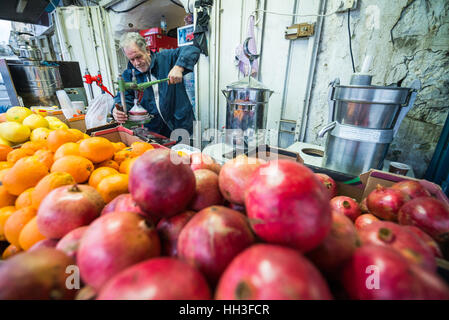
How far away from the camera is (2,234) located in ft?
2.70

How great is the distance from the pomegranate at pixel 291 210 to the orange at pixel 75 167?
867 mm

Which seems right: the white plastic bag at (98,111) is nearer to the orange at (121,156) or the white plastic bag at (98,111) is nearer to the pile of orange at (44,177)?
the pile of orange at (44,177)

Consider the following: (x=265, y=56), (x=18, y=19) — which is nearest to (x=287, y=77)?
(x=265, y=56)

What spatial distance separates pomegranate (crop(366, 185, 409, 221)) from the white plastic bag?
8.25ft

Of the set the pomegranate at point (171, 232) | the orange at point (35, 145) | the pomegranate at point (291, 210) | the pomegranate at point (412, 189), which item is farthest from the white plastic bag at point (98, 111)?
the pomegranate at point (412, 189)

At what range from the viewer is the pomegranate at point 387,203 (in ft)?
2.52

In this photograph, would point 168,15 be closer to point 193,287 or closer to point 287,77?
point 287,77

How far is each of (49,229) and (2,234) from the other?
1.53 feet

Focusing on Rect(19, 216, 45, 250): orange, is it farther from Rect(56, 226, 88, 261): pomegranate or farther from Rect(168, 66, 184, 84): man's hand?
Rect(168, 66, 184, 84): man's hand

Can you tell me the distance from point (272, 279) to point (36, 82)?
12.1 feet

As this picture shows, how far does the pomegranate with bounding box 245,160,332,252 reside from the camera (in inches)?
15.6

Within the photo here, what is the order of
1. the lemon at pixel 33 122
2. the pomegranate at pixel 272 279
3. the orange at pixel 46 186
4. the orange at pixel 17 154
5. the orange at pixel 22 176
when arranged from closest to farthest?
the pomegranate at pixel 272 279 < the orange at pixel 46 186 < the orange at pixel 22 176 < the orange at pixel 17 154 < the lemon at pixel 33 122

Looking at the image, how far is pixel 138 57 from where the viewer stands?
2355 mm

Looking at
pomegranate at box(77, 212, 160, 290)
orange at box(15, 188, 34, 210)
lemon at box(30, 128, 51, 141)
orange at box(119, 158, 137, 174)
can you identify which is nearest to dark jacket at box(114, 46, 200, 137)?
lemon at box(30, 128, 51, 141)
